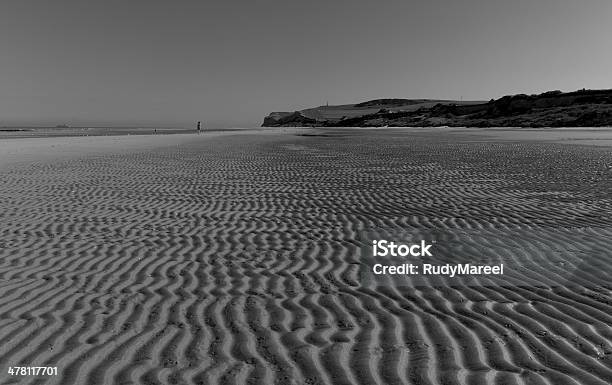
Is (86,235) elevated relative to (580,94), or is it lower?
lower

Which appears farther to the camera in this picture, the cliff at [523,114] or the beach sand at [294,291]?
the cliff at [523,114]

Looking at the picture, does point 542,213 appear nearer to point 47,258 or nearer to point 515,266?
point 515,266

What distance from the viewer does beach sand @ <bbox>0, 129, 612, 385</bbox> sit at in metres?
4.05

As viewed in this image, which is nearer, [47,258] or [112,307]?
[112,307]

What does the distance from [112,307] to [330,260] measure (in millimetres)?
3184

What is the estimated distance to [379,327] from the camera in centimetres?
480

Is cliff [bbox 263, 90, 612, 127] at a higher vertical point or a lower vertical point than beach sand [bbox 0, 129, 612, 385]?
higher

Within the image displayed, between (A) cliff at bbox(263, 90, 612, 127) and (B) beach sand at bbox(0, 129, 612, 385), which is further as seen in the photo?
(A) cliff at bbox(263, 90, 612, 127)

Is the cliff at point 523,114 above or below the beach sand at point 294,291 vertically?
above

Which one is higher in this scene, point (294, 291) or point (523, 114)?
point (523, 114)

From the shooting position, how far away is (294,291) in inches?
232

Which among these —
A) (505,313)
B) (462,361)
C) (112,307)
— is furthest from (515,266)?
(112,307)

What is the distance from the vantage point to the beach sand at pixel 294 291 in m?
4.05

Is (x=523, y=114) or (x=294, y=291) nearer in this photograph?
(x=294, y=291)
